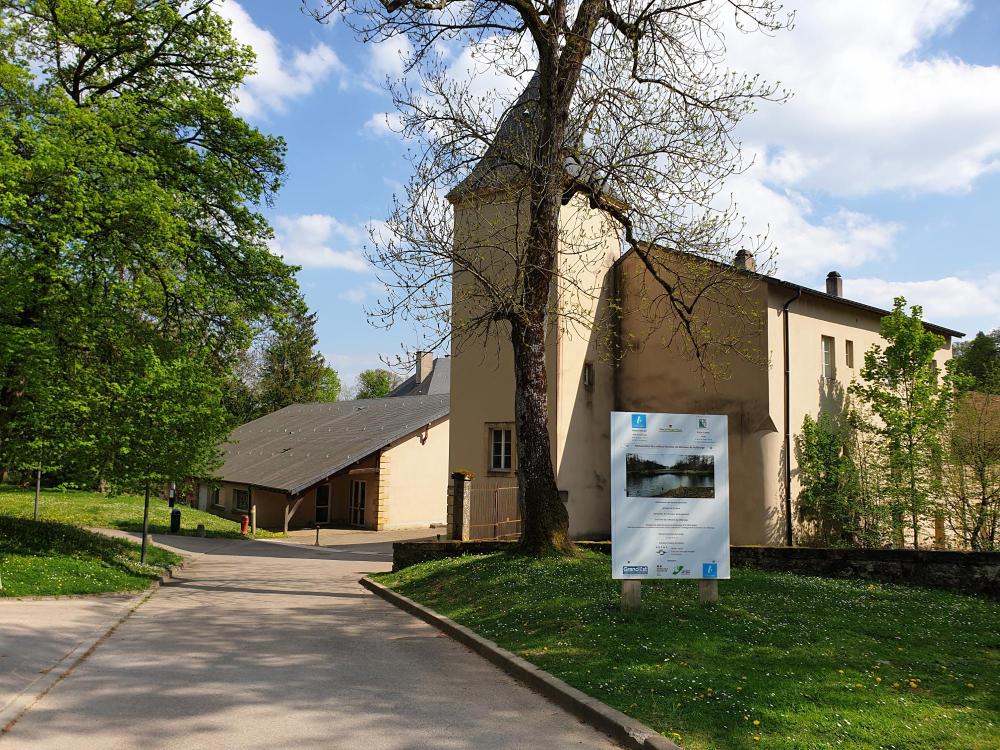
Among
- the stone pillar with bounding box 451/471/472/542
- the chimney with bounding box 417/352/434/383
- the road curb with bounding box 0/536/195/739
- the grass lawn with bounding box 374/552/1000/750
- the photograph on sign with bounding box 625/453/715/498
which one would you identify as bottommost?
the road curb with bounding box 0/536/195/739

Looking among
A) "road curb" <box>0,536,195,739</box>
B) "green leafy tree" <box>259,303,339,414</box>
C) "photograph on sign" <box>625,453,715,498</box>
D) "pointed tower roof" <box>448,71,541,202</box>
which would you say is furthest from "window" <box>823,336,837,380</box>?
"green leafy tree" <box>259,303,339,414</box>

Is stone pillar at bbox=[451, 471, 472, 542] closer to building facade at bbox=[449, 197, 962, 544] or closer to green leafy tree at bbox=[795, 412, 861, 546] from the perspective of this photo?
building facade at bbox=[449, 197, 962, 544]

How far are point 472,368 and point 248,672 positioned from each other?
17.0 m

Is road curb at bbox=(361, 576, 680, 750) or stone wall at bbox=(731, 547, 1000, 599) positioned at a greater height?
stone wall at bbox=(731, 547, 1000, 599)

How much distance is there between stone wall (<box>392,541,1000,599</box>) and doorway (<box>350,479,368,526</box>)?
20.7 meters

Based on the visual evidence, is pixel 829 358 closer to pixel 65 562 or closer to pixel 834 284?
pixel 834 284

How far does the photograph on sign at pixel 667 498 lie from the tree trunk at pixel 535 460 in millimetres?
4281

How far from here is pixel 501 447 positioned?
2353cm

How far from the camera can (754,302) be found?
21.0 metres

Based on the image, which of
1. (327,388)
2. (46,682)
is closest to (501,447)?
(46,682)

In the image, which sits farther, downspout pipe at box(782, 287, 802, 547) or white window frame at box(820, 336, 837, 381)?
white window frame at box(820, 336, 837, 381)

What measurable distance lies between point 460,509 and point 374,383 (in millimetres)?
75516

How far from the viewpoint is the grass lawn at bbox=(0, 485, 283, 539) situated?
96.1 ft

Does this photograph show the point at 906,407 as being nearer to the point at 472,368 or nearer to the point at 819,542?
the point at 819,542
